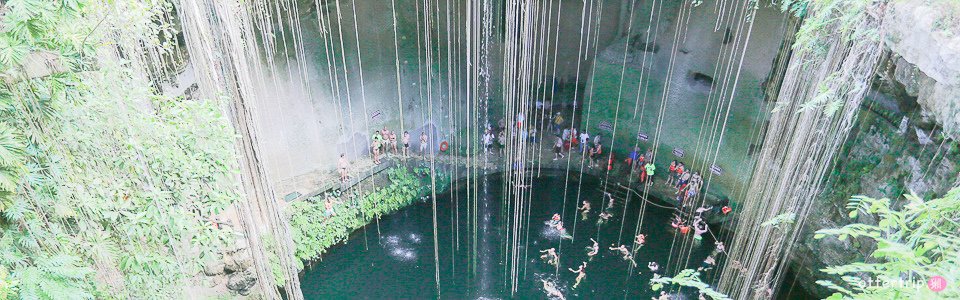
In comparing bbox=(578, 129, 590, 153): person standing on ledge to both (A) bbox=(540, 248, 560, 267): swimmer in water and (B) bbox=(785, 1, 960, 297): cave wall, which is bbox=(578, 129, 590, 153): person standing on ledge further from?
(B) bbox=(785, 1, 960, 297): cave wall

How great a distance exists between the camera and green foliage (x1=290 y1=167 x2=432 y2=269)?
6.59m

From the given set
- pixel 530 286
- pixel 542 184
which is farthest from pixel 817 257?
pixel 542 184

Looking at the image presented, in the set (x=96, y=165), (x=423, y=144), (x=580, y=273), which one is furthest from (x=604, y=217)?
(x=96, y=165)

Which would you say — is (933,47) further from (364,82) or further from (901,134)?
(364,82)

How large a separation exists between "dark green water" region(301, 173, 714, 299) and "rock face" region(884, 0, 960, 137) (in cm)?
327

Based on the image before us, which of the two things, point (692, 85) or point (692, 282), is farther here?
point (692, 85)

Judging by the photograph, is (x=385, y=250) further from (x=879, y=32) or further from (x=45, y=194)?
(x=879, y=32)

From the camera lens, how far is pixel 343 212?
7.05m

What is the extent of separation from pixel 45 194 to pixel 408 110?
5.92 meters

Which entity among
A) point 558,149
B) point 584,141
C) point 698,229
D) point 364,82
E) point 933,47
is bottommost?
point 698,229

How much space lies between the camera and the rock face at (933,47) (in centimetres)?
306

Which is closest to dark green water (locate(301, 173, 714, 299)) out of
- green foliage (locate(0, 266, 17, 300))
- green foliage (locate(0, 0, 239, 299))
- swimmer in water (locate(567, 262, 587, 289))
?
swimmer in water (locate(567, 262, 587, 289))

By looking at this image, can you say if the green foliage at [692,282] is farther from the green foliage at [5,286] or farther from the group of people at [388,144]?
the group of people at [388,144]

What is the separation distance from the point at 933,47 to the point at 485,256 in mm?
4820
